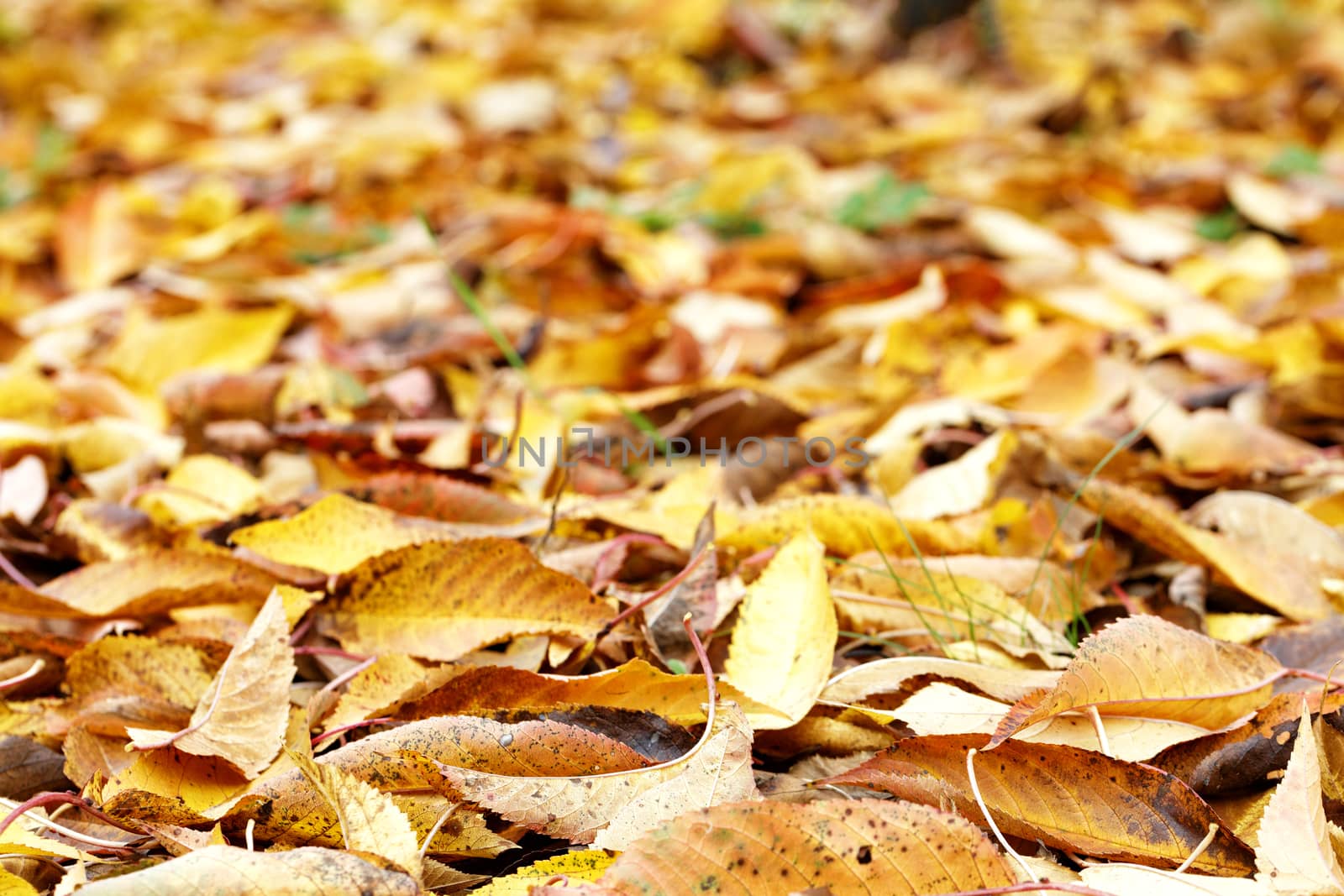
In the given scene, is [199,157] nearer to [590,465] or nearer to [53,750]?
[590,465]

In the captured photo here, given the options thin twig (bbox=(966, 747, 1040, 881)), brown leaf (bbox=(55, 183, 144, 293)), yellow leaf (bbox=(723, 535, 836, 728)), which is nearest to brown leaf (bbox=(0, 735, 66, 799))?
yellow leaf (bbox=(723, 535, 836, 728))

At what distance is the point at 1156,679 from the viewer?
26.4 inches

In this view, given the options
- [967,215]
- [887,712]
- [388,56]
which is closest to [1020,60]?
[967,215]

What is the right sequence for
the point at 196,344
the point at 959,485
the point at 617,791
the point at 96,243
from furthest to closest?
the point at 96,243
the point at 196,344
the point at 959,485
the point at 617,791

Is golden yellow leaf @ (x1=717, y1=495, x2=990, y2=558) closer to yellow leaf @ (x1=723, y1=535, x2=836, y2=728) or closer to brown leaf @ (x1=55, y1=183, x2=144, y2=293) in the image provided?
yellow leaf @ (x1=723, y1=535, x2=836, y2=728)

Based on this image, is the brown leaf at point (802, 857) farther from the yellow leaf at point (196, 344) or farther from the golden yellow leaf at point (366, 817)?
the yellow leaf at point (196, 344)

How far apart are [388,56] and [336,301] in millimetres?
1286

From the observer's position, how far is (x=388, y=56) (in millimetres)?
2582

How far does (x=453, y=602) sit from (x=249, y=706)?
0.16 metres

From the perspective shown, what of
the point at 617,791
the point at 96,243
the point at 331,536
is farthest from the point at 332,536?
the point at 96,243

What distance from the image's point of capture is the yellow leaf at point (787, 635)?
719 mm

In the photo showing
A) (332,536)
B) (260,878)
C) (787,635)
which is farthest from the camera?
(332,536)

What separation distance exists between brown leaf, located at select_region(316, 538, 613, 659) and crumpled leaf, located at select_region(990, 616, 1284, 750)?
0.29m

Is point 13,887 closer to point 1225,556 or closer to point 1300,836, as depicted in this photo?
point 1300,836
